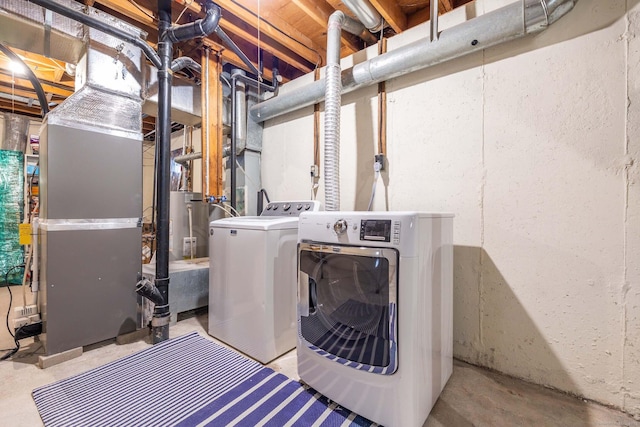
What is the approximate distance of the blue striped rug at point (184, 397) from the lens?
1.31m

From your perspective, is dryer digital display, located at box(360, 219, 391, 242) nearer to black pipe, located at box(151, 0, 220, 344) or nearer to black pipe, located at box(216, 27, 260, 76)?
black pipe, located at box(151, 0, 220, 344)

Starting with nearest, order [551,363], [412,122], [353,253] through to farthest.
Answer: [353,253] → [551,363] → [412,122]

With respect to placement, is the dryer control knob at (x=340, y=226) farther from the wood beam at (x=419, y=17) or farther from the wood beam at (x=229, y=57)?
the wood beam at (x=229, y=57)

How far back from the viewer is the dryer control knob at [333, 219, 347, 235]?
1320 millimetres

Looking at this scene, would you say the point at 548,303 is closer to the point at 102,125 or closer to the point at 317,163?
the point at 317,163

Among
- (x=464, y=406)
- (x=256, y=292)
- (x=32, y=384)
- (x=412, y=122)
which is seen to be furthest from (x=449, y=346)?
(x=32, y=384)

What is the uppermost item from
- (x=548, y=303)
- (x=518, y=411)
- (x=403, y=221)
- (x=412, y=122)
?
(x=412, y=122)

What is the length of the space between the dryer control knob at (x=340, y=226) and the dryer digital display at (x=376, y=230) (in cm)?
9

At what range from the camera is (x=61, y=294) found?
181cm

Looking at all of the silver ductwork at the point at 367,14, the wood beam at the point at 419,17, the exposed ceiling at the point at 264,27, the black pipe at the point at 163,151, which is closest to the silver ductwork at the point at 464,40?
the silver ductwork at the point at 367,14

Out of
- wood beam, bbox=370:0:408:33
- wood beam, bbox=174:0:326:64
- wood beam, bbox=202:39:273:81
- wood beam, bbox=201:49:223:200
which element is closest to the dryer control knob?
wood beam, bbox=370:0:408:33

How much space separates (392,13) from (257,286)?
2.34 metres

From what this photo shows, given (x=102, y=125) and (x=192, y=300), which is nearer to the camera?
(x=102, y=125)

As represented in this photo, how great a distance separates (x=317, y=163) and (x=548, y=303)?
2064 mm
